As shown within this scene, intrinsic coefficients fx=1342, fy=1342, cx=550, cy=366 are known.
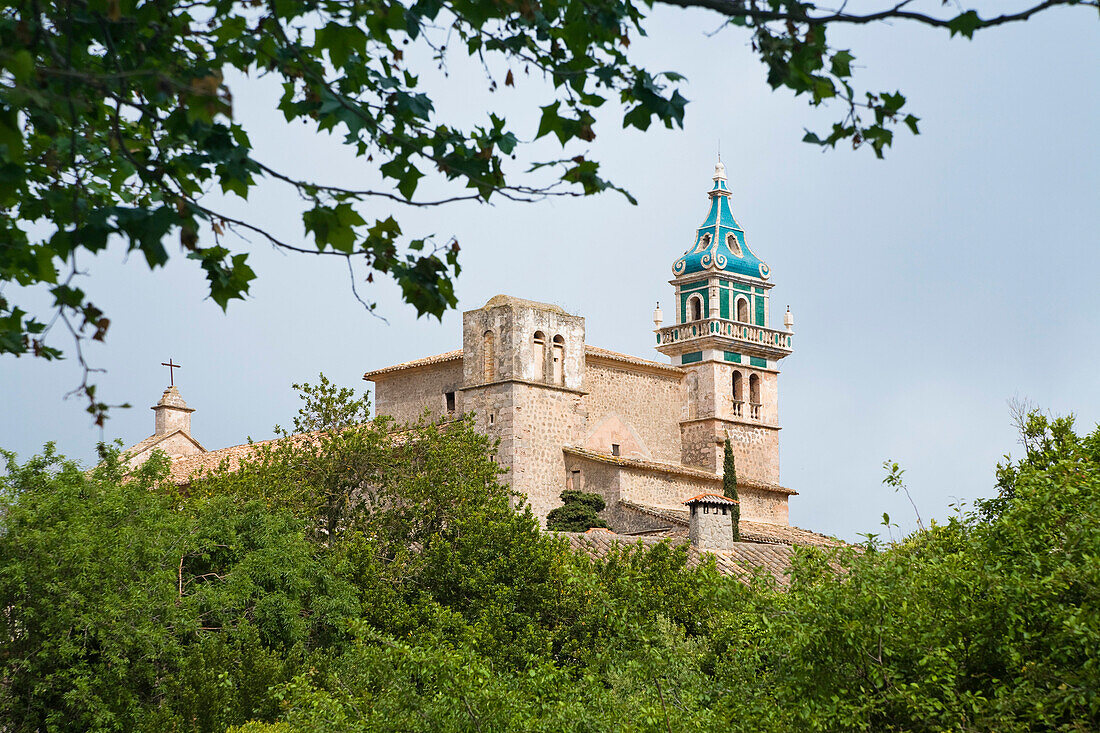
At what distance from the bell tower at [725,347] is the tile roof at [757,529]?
8.70 feet

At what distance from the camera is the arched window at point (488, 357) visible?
36875 mm

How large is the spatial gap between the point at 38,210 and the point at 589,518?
30.2 metres

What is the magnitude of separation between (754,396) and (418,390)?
12.5 metres

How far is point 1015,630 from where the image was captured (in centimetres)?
889

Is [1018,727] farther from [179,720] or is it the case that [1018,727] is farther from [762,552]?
[762,552]

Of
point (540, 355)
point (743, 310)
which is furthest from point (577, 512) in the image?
point (743, 310)

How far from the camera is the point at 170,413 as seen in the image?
4831cm

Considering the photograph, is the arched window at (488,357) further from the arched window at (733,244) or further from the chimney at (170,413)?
the chimney at (170,413)

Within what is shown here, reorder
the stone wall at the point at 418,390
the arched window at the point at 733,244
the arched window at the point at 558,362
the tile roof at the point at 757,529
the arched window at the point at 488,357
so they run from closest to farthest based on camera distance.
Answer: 1. the tile roof at the point at 757,529
2. the arched window at the point at 488,357
3. the arched window at the point at 558,362
4. the stone wall at the point at 418,390
5. the arched window at the point at 733,244

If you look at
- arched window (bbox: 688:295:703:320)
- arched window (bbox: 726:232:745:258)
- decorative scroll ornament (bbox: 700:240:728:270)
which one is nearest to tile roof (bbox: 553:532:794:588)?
arched window (bbox: 688:295:703:320)

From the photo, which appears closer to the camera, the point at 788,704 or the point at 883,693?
the point at 883,693

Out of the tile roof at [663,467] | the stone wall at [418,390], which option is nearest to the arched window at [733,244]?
the tile roof at [663,467]

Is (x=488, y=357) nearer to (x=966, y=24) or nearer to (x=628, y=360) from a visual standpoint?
(x=628, y=360)

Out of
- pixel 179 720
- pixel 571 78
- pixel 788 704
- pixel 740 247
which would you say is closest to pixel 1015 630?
pixel 788 704
